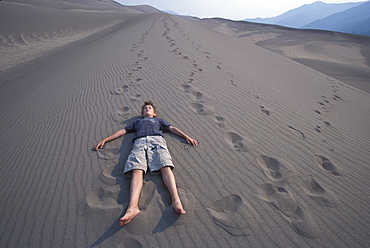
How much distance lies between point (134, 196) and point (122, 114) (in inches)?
69.9

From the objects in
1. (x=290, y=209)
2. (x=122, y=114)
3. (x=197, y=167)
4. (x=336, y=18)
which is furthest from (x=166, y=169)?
(x=336, y=18)

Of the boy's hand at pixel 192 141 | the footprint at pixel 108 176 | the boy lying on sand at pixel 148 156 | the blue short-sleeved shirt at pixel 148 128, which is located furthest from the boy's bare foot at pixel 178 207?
the blue short-sleeved shirt at pixel 148 128

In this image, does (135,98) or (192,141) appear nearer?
(192,141)

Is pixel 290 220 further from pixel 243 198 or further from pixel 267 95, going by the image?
pixel 267 95

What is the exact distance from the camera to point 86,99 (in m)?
3.72

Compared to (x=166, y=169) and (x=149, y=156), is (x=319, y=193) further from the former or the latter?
(x=149, y=156)

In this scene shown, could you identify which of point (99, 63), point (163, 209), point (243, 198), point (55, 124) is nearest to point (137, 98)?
point (55, 124)

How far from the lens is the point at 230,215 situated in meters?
1.55

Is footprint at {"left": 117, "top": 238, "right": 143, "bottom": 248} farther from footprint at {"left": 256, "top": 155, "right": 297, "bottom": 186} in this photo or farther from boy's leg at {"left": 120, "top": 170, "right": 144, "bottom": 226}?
footprint at {"left": 256, "top": 155, "right": 297, "bottom": 186}

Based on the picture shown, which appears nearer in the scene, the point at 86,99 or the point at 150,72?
the point at 86,99

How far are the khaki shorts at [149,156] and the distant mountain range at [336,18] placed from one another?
56.3 meters

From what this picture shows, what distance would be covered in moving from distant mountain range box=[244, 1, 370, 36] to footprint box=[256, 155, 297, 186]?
55.5m

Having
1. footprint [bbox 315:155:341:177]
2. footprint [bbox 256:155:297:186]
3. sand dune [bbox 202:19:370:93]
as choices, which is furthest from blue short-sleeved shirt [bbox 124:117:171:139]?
sand dune [bbox 202:19:370:93]

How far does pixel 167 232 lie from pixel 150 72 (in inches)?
162
